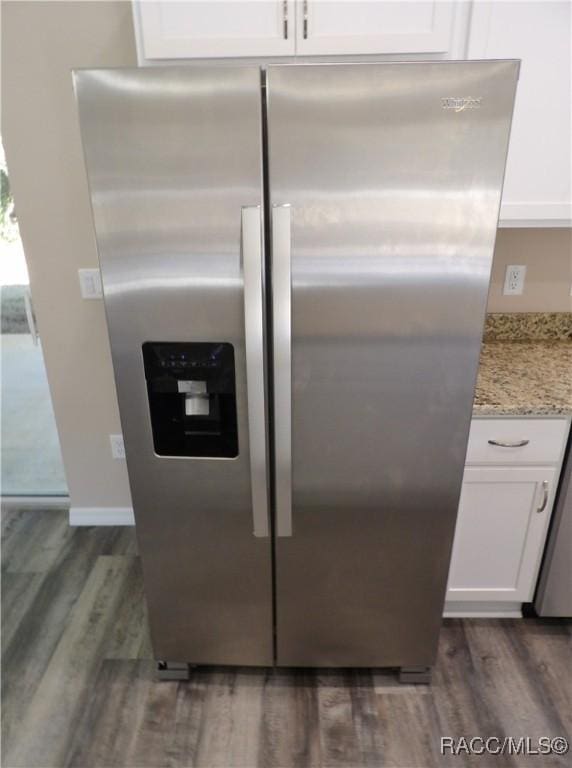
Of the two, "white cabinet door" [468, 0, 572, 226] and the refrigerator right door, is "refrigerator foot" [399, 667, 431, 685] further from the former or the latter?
"white cabinet door" [468, 0, 572, 226]

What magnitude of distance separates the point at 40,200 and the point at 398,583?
1.84 metres

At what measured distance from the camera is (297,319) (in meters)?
1.26

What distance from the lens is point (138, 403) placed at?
1.38 meters

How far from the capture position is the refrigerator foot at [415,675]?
1.74 metres

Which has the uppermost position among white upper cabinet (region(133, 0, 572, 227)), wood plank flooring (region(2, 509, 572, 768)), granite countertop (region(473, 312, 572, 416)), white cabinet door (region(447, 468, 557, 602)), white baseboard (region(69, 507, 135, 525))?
white upper cabinet (region(133, 0, 572, 227))

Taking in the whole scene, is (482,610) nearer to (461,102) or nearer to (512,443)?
(512,443)

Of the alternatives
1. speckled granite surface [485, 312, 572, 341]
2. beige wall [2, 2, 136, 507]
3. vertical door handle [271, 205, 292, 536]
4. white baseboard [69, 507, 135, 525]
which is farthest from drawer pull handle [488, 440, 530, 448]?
white baseboard [69, 507, 135, 525]

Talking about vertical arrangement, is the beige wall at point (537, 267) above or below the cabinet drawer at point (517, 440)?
above

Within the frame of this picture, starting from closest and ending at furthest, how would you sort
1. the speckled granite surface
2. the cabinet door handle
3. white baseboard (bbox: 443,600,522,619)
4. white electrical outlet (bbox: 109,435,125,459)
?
the cabinet door handle < white baseboard (bbox: 443,600,522,619) < the speckled granite surface < white electrical outlet (bbox: 109,435,125,459)

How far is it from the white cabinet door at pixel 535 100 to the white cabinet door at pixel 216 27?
519mm

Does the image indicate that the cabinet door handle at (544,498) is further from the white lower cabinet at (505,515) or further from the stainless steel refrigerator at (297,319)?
the stainless steel refrigerator at (297,319)

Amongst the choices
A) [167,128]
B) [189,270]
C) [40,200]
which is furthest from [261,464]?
[40,200]

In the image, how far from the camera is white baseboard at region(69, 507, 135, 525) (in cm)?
248

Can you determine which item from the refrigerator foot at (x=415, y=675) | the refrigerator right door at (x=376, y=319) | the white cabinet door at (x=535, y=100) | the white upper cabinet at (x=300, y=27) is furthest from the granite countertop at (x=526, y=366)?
the white upper cabinet at (x=300, y=27)
